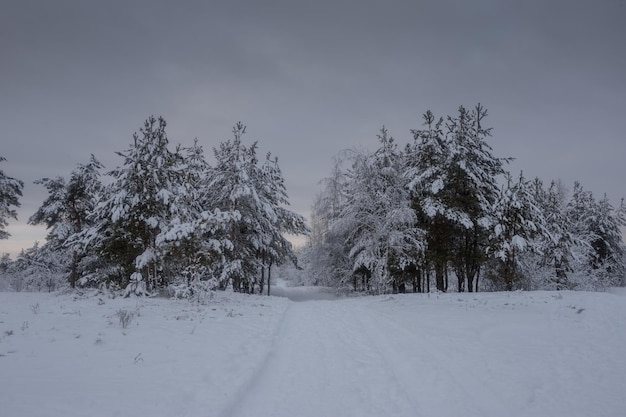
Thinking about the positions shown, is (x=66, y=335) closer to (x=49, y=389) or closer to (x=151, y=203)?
(x=49, y=389)

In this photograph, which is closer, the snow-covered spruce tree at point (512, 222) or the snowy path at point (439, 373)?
the snowy path at point (439, 373)

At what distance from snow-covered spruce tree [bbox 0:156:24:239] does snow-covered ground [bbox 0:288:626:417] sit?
18.0 metres

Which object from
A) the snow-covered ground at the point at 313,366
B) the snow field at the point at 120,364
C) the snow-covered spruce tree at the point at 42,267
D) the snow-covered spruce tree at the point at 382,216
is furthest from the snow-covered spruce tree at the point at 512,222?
A: the snow-covered spruce tree at the point at 42,267

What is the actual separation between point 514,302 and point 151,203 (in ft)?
57.7

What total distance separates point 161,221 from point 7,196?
49.2ft

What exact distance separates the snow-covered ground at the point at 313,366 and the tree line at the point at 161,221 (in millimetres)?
5930

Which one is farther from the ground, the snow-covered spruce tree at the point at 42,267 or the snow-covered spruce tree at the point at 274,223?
the snow-covered spruce tree at the point at 274,223

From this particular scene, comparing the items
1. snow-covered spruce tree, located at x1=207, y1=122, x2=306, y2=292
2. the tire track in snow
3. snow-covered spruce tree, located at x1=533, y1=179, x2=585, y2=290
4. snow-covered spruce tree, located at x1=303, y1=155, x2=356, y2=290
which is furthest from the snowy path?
snow-covered spruce tree, located at x1=303, y1=155, x2=356, y2=290

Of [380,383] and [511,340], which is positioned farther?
[511,340]

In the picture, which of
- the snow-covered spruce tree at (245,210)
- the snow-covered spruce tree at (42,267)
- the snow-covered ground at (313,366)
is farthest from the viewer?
the snow-covered spruce tree at (42,267)

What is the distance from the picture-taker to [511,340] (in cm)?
799

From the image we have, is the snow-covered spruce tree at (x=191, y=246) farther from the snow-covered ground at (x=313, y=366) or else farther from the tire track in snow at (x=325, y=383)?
the tire track in snow at (x=325, y=383)

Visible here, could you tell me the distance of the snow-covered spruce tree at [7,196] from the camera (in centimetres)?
2294

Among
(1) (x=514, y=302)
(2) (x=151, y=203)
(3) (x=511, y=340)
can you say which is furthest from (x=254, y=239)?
(3) (x=511, y=340)
